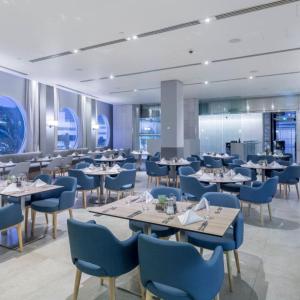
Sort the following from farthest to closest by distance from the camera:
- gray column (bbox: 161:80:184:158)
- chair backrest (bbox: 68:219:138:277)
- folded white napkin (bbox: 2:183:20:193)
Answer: gray column (bbox: 161:80:184:158)
folded white napkin (bbox: 2:183:20:193)
chair backrest (bbox: 68:219:138:277)

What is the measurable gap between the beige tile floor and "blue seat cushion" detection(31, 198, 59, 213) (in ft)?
1.41

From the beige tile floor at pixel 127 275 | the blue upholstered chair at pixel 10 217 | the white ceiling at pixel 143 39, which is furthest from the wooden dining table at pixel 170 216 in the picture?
the white ceiling at pixel 143 39

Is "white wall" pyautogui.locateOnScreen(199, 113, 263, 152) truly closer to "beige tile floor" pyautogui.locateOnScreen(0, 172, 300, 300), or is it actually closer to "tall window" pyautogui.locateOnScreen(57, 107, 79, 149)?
"tall window" pyautogui.locateOnScreen(57, 107, 79, 149)

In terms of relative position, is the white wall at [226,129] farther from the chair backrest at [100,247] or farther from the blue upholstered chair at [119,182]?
the chair backrest at [100,247]

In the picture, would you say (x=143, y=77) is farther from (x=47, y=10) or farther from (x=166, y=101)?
(x=47, y=10)

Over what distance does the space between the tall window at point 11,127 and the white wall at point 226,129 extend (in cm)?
877

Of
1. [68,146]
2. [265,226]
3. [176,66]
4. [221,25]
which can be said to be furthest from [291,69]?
[68,146]

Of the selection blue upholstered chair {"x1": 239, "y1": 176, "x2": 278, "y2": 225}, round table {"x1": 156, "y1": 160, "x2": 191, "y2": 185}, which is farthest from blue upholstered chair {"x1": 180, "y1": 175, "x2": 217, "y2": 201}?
round table {"x1": 156, "y1": 160, "x2": 191, "y2": 185}

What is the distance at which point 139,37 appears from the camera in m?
5.54

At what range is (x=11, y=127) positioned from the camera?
9.78m

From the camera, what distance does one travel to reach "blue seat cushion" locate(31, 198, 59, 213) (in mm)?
4039

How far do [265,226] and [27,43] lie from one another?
19.5ft

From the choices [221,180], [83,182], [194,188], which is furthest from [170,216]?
[83,182]

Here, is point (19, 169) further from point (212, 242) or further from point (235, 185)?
point (212, 242)
